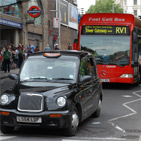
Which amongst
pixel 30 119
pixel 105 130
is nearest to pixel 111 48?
pixel 105 130

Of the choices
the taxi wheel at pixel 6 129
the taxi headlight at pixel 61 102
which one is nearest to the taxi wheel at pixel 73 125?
the taxi headlight at pixel 61 102

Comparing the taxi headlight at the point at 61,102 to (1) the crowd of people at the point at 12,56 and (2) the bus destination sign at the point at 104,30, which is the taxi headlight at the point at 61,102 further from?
(1) the crowd of people at the point at 12,56

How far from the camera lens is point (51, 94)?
7.84 m

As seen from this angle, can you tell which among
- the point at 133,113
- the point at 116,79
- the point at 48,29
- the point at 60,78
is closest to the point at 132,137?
the point at 60,78

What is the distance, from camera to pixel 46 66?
352 inches

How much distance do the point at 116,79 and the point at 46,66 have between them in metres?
9.69

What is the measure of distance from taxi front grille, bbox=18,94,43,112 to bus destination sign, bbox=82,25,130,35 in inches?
434

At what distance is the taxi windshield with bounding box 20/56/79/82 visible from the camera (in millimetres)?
8727

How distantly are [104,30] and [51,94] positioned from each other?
11.0 metres

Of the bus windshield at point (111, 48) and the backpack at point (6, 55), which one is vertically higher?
the bus windshield at point (111, 48)

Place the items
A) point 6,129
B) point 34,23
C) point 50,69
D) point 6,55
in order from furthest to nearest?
point 34,23, point 6,55, point 50,69, point 6,129

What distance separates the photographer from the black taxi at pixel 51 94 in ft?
25.2

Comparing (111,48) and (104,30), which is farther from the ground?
(104,30)

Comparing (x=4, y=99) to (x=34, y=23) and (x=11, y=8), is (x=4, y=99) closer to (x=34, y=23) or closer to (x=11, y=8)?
(x=11, y=8)
